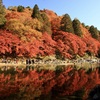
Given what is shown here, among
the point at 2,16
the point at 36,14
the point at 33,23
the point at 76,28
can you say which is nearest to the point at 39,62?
the point at 33,23

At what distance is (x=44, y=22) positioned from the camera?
64.7m

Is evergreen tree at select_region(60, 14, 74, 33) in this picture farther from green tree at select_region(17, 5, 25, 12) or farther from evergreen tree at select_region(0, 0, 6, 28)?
evergreen tree at select_region(0, 0, 6, 28)

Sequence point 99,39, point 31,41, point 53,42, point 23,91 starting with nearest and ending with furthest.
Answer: point 23,91 → point 31,41 → point 53,42 → point 99,39

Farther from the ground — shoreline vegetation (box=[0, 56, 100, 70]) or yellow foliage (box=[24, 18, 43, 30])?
yellow foliage (box=[24, 18, 43, 30])

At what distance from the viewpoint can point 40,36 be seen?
57.7m

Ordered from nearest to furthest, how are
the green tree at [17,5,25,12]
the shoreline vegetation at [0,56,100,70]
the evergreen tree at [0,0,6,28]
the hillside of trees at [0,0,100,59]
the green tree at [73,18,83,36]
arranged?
the shoreline vegetation at [0,56,100,70] < the hillside of trees at [0,0,100,59] < the evergreen tree at [0,0,6,28] < the green tree at [17,5,25,12] < the green tree at [73,18,83,36]

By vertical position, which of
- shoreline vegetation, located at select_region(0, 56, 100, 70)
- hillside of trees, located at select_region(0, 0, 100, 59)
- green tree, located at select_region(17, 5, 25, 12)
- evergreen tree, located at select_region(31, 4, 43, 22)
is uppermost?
green tree, located at select_region(17, 5, 25, 12)

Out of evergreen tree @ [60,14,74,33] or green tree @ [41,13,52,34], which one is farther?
evergreen tree @ [60,14,74,33]

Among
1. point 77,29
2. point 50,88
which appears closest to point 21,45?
point 77,29

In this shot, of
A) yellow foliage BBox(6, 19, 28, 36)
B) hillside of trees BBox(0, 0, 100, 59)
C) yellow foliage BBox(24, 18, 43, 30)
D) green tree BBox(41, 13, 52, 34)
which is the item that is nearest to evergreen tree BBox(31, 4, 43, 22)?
hillside of trees BBox(0, 0, 100, 59)

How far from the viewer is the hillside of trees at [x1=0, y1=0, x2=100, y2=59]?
176 feet

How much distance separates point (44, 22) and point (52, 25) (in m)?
5.69

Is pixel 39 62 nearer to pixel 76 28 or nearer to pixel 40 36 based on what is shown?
pixel 40 36

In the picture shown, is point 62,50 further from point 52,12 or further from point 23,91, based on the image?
point 23,91
